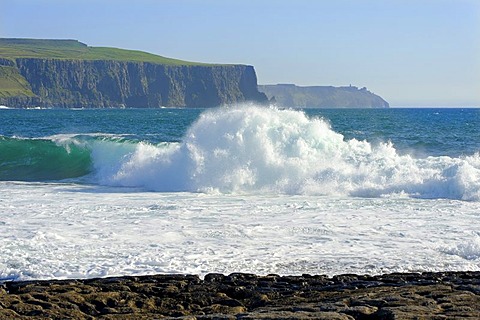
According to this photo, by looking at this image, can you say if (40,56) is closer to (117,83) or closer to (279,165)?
(117,83)

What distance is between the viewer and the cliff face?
158 m

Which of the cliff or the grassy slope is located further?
the cliff

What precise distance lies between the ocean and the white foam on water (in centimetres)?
3

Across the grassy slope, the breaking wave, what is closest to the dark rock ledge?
the breaking wave

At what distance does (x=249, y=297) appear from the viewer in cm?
837

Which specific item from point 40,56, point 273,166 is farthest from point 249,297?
point 40,56

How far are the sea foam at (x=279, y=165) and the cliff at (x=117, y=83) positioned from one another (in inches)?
5124

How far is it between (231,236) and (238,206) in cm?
423

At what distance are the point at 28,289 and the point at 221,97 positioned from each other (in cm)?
15962

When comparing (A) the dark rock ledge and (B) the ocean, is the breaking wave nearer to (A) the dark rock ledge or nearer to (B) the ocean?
(B) the ocean

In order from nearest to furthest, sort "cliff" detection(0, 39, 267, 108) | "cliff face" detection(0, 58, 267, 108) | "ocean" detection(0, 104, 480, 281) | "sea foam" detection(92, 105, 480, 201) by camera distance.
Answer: "ocean" detection(0, 104, 480, 281), "sea foam" detection(92, 105, 480, 201), "cliff" detection(0, 39, 267, 108), "cliff face" detection(0, 58, 267, 108)

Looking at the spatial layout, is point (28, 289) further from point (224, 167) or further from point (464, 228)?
point (224, 167)

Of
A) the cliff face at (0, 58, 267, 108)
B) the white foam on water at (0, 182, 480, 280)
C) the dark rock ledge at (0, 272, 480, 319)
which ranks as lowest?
the white foam on water at (0, 182, 480, 280)

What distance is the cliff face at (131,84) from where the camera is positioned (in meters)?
158
